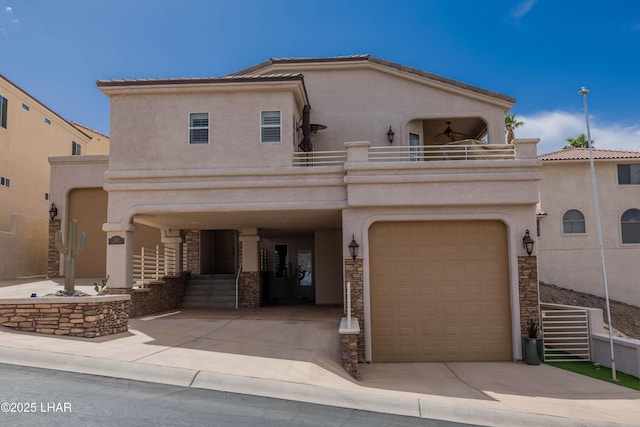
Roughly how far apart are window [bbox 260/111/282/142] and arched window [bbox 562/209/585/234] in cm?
1771

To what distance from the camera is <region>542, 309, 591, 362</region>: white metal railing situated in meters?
14.8

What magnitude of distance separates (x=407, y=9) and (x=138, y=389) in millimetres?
15691

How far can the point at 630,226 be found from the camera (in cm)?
2678

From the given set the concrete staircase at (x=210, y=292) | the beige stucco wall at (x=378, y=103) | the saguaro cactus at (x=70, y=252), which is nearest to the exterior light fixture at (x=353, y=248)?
the beige stucco wall at (x=378, y=103)

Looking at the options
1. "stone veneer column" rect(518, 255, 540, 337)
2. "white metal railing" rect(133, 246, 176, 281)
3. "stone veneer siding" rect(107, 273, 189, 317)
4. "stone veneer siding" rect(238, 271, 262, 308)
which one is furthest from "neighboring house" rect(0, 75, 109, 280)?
"stone veneer column" rect(518, 255, 540, 337)

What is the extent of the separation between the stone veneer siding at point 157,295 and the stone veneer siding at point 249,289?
247 centimetres

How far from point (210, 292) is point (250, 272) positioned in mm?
2281

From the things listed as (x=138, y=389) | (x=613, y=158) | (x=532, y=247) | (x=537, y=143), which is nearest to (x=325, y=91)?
(x=537, y=143)

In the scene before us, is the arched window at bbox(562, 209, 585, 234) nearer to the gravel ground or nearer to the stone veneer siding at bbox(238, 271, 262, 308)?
the gravel ground

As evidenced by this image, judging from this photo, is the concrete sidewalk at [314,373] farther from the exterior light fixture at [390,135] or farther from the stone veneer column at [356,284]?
the exterior light fixture at [390,135]

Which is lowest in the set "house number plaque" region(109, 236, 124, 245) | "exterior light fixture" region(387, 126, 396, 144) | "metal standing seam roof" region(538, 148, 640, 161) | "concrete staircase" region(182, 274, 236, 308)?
"concrete staircase" region(182, 274, 236, 308)

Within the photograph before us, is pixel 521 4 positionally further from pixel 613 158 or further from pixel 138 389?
pixel 138 389

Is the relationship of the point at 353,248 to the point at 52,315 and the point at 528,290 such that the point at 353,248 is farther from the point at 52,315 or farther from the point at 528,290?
the point at 52,315

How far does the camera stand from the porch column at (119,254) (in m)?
16.2
